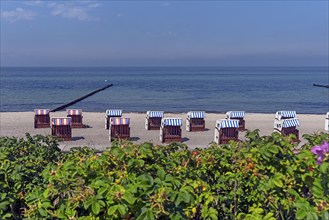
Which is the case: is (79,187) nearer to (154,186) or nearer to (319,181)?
(154,186)

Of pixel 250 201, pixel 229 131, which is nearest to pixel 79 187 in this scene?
pixel 250 201

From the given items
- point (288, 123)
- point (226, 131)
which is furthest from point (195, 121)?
point (288, 123)

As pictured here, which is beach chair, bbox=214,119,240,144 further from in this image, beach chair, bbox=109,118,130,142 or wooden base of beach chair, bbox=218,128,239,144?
beach chair, bbox=109,118,130,142

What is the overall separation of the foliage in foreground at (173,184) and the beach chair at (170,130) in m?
9.69

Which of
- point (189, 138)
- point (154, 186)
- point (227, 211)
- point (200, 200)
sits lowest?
point (189, 138)

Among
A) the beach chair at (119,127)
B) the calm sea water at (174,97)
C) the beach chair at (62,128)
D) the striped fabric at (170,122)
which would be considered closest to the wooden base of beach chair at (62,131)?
the beach chair at (62,128)

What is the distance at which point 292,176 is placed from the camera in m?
→ 2.46

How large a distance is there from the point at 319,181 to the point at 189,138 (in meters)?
11.8

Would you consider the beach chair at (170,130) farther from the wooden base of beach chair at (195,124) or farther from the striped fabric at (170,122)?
the wooden base of beach chair at (195,124)

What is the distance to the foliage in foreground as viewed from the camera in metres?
1.86

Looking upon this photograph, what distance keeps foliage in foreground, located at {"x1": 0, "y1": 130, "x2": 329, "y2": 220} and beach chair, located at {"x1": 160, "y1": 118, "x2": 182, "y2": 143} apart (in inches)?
381

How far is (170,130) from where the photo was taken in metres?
13.0

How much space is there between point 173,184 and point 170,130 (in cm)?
1101

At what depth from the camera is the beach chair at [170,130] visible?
1286cm
